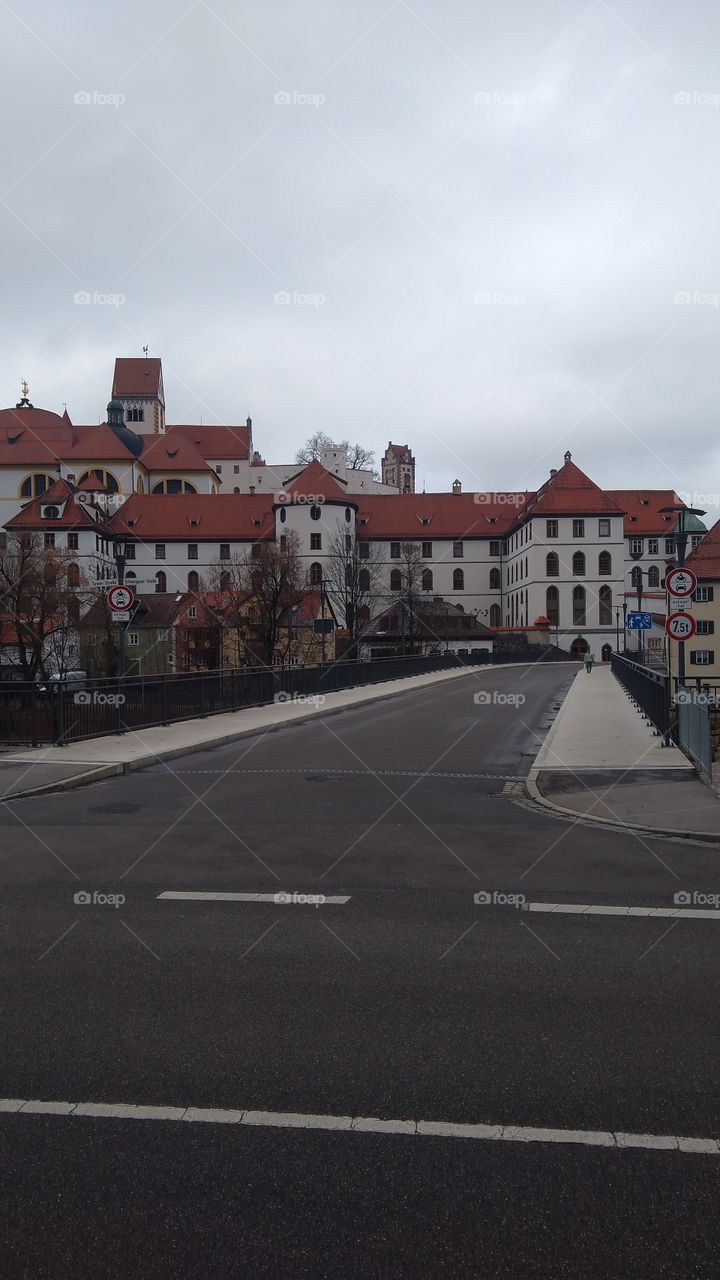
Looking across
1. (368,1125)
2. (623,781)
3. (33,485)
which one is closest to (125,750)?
(623,781)

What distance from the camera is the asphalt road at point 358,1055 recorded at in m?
3.19

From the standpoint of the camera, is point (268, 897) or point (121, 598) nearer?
point (268, 897)

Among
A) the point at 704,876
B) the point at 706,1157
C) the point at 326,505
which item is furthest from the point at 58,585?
the point at 706,1157

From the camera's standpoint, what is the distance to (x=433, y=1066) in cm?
438

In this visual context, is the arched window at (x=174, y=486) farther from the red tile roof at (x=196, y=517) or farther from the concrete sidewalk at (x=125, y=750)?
the concrete sidewalk at (x=125, y=750)

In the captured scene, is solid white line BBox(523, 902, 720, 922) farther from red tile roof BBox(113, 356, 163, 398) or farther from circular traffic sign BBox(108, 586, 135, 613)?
red tile roof BBox(113, 356, 163, 398)

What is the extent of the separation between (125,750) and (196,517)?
9705 cm

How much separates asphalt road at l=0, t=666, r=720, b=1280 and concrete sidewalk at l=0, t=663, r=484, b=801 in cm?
499

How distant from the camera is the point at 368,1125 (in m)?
3.87

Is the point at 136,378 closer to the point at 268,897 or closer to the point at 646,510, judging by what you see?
the point at 646,510

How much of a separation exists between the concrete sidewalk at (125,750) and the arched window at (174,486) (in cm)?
9926

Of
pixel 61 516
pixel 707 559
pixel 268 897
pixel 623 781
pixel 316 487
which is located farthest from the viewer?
pixel 316 487

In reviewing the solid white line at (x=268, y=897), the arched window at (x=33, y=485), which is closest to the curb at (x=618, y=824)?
the solid white line at (x=268, y=897)

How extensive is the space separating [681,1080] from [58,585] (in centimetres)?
5833
